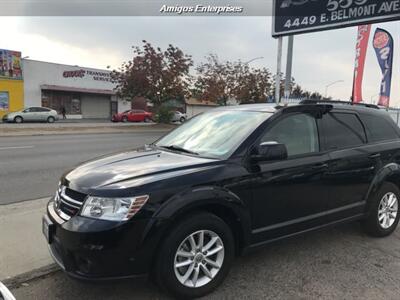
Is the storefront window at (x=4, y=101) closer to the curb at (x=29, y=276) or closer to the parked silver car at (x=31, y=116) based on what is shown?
the parked silver car at (x=31, y=116)

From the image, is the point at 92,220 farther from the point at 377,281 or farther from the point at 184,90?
the point at 184,90

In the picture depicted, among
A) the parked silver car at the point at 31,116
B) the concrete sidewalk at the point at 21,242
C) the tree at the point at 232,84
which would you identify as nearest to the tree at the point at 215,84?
the tree at the point at 232,84

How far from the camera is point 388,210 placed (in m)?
4.80

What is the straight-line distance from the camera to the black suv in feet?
9.12

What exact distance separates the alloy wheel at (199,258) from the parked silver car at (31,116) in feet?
107

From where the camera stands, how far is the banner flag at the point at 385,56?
56.2ft

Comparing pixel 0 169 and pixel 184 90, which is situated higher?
pixel 184 90

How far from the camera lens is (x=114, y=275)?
2.77 meters

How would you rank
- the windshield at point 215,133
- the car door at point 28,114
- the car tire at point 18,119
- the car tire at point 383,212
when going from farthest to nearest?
the car door at point 28,114 → the car tire at point 18,119 → the car tire at point 383,212 → the windshield at point 215,133

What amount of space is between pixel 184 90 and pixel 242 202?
98.5 feet

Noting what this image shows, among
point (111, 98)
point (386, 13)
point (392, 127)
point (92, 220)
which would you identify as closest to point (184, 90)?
point (111, 98)

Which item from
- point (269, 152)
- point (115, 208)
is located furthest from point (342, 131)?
point (115, 208)

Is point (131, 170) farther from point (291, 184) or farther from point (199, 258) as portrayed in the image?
point (291, 184)

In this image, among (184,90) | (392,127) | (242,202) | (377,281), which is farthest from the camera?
(184,90)
